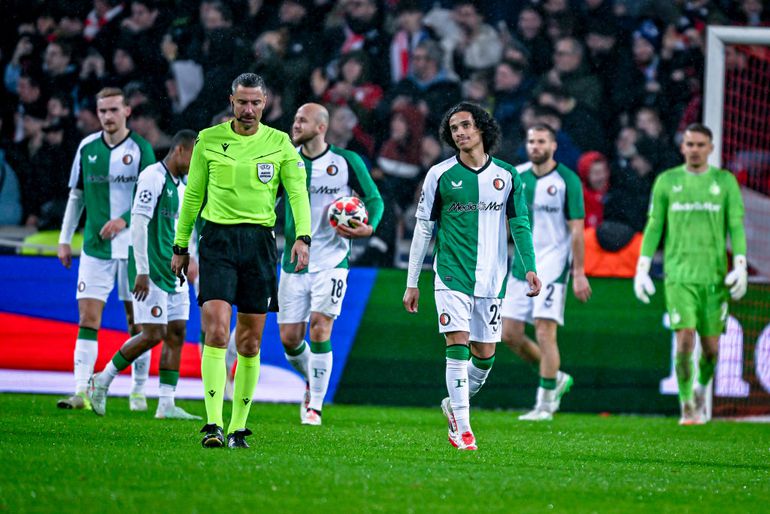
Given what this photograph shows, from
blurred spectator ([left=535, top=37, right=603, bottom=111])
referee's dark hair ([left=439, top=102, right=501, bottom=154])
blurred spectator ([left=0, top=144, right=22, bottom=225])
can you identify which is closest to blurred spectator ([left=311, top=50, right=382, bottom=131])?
blurred spectator ([left=535, top=37, right=603, bottom=111])

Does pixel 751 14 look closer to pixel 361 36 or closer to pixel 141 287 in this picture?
pixel 361 36

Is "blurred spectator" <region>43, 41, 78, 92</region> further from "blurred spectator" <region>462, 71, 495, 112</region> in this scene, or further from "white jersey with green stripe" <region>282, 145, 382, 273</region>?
"white jersey with green stripe" <region>282, 145, 382, 273</region>

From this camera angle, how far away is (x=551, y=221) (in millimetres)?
10758

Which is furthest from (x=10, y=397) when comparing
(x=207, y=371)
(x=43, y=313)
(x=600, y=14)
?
(x=600, y=14)

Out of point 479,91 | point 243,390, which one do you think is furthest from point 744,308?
point 243,390

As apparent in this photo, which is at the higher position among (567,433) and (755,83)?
(755,83)

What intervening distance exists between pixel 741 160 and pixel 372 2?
4.39m

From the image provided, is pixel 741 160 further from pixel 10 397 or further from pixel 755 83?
pixel 10 397

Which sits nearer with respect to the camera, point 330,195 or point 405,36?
point 330,195

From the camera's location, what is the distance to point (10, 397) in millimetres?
10742

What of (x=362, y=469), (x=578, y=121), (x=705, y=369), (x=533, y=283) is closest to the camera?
(x=362, y=469)

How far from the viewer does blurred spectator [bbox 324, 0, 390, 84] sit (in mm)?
13422

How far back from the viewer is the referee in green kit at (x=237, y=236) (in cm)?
664

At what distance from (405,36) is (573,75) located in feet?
6.26
